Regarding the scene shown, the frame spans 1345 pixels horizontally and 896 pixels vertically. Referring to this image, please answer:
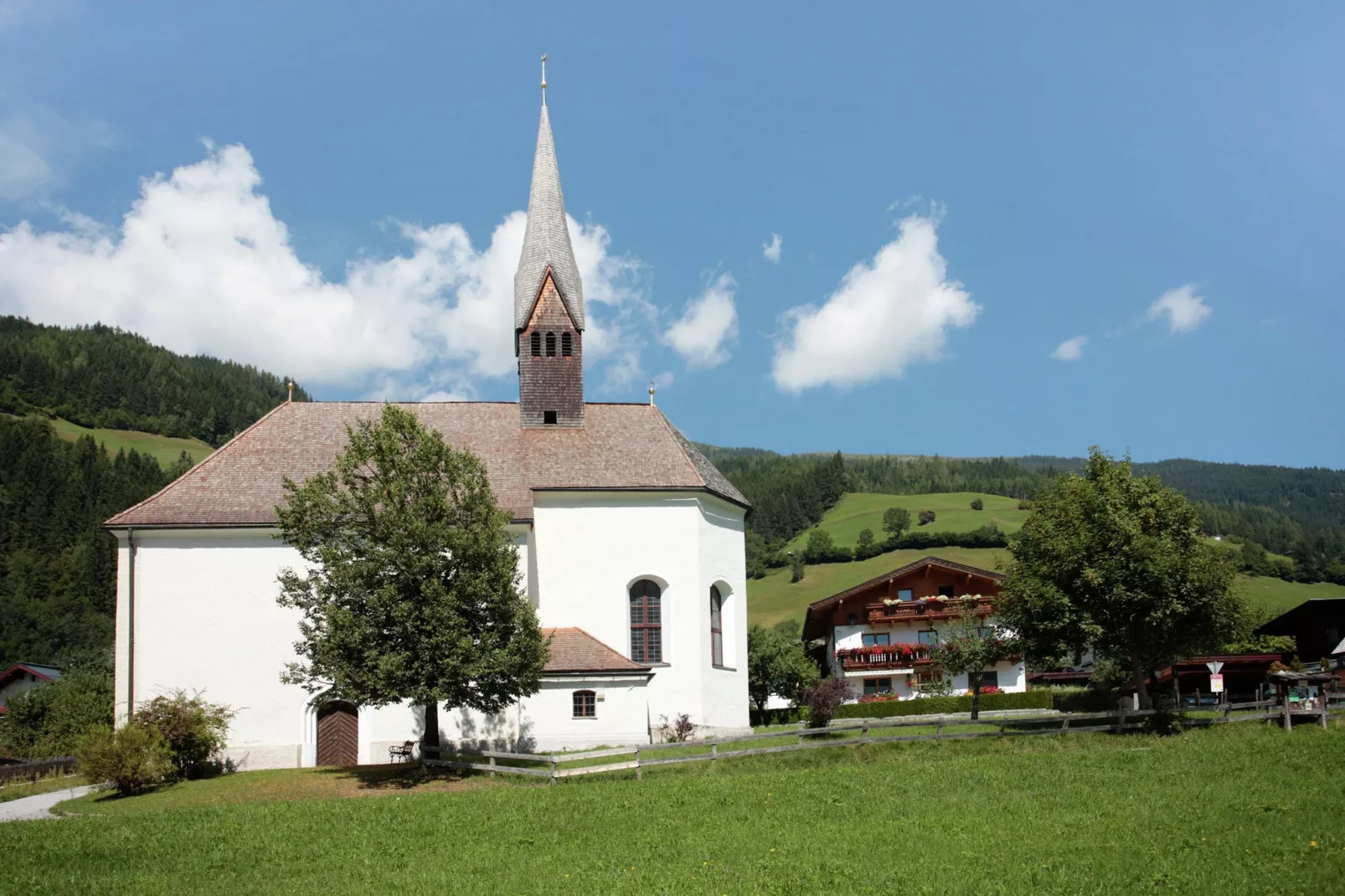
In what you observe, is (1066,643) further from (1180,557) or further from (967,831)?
(967,831)

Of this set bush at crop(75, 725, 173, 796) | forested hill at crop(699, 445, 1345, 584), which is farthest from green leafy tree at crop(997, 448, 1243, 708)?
forested hill at crop(699, 445, 1345, 584)

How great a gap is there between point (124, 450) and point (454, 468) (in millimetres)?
110485

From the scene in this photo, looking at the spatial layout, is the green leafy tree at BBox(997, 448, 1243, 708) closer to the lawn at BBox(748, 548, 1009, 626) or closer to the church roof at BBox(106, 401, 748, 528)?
the church roof at BBox(106, 401, 748, 528)

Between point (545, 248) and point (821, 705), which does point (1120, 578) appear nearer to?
point (821, 705)

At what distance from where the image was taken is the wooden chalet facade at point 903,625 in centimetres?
4866

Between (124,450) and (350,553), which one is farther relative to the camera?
(124,450)

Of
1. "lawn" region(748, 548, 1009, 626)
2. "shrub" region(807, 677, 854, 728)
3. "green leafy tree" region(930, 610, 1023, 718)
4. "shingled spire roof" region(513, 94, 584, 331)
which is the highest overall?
"shingled spire roof" region(513, 94, 584, 331)

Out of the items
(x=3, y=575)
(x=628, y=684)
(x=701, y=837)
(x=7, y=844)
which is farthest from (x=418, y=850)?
(x=3, y=575)

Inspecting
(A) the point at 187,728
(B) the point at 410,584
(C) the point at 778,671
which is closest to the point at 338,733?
(A) the point at 187,728

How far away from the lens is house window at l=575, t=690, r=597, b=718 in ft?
100

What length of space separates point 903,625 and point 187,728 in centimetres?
3301

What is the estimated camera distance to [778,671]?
49.4 m

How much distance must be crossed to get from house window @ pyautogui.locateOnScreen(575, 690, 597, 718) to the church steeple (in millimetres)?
10055

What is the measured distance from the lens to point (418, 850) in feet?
53.0
